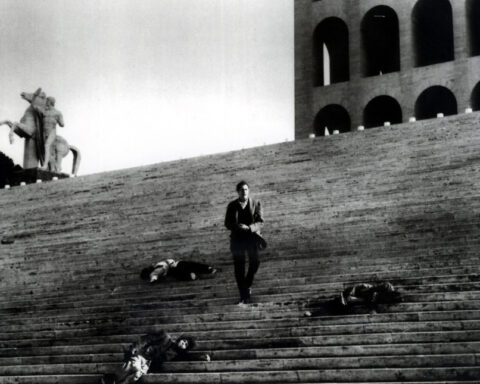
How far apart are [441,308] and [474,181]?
214 inches

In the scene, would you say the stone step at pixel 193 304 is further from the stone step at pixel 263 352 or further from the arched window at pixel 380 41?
the arched window at pixel 380 41

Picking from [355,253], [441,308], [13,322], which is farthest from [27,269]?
[441,308]

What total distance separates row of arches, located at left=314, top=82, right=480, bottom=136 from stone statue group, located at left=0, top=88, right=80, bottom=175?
10327 mm

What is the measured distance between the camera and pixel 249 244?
10.8 meters

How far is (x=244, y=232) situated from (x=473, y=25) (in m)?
24.6

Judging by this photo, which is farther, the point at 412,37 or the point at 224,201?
the point at 412,37

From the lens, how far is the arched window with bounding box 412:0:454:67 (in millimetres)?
A: 33625

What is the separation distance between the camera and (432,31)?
3506 centimetres

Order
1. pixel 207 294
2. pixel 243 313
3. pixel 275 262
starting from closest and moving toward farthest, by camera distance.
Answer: pixel 243 313, pixel 207 294, pixel 275 262

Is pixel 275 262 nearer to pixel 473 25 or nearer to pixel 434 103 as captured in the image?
pixel 434 103

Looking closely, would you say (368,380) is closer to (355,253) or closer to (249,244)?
(249,244)

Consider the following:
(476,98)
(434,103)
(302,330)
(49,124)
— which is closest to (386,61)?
(434,103)

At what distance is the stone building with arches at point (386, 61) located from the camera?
32.1 metres

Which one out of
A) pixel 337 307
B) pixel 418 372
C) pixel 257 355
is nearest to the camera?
pixel 418 372
